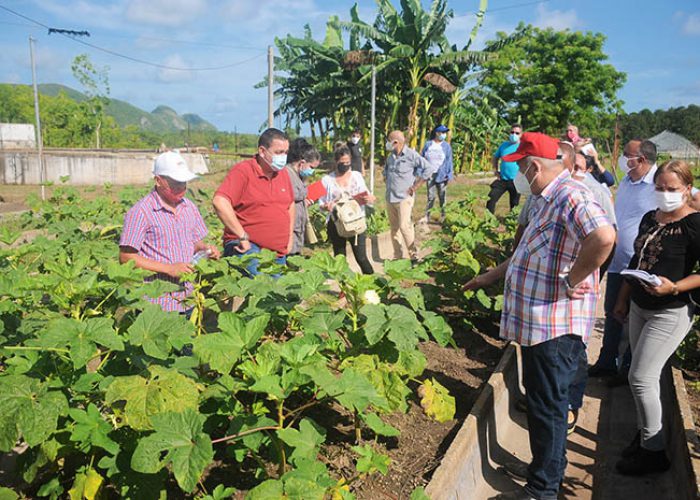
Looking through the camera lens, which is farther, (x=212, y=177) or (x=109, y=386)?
(x=212, y=177)

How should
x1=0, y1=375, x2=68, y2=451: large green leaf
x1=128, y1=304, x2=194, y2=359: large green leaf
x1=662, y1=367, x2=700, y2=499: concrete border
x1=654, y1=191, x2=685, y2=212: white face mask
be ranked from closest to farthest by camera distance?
x1=0, y1=375, x2=68, y2=451: large green leaf < x1=128, y1=304, x2=194, y2=359: large green leaf < x1=662, y1=367, x2=700, y2=499: concrete border < x1=654, y1=191, x2=685, y2=212: white face mask

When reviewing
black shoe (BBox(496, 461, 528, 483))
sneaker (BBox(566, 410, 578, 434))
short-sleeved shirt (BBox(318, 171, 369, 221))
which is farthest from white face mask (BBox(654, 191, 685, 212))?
short-sleeved shirt (BBox(318, 171, 369, 221))

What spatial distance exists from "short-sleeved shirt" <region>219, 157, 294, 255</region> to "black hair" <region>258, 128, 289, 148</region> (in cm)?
19

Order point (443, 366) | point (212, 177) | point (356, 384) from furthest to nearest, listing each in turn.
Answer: point (212, 177) → point (443, 366) → point (356, 384)

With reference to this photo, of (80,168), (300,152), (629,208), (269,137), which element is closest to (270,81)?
(300,152)

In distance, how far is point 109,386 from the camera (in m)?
2.26

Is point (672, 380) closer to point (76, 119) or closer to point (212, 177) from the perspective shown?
point (212, 177)

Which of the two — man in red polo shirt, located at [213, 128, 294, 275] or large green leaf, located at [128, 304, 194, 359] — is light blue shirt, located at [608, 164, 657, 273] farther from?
large green leaf, located at [128, 304, 194, 359]

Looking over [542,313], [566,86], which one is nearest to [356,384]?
[542,313]

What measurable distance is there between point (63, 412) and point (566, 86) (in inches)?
1592

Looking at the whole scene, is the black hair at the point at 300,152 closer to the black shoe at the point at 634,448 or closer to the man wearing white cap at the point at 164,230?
the man wearing white cap at the point at 164,230

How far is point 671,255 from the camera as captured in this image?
3.42 metres

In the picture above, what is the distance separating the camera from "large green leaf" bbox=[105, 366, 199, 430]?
216cm

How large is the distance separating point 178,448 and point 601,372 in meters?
4.15
